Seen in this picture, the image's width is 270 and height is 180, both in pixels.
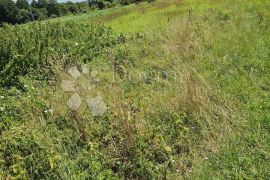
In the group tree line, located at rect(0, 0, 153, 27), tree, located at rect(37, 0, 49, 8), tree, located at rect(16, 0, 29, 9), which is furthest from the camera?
tree, located at rect(37, 0, 49, 8)

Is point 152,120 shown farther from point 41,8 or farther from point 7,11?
point 41,8

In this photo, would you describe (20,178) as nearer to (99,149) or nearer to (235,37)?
(99,149)

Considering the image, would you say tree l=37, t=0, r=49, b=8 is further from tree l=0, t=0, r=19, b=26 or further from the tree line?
tree l=0, t=0, r=19, b=26

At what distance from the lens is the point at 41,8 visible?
66750 millimetres

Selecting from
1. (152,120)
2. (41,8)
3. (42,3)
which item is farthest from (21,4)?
(152,120)

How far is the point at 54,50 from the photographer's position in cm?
747

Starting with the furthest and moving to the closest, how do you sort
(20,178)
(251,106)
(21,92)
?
(21,92)
(251,106)
(20,178)

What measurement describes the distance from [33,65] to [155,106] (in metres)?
3.51

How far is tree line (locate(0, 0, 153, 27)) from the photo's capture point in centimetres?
5238

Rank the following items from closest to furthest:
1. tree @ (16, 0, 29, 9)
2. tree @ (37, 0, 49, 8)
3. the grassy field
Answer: the grassy field, tree @ (16, 0, 29, 9), tree @ (37, 0, 49, 8)

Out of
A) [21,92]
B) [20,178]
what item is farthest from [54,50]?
[20,178]

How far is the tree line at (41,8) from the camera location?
5238 centimetres

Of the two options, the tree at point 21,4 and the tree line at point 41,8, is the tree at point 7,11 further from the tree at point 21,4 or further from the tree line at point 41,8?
the tree at point 21,4

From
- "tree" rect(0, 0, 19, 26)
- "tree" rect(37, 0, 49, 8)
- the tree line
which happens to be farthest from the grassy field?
"tree" rect(37, 0, 49, 8)
